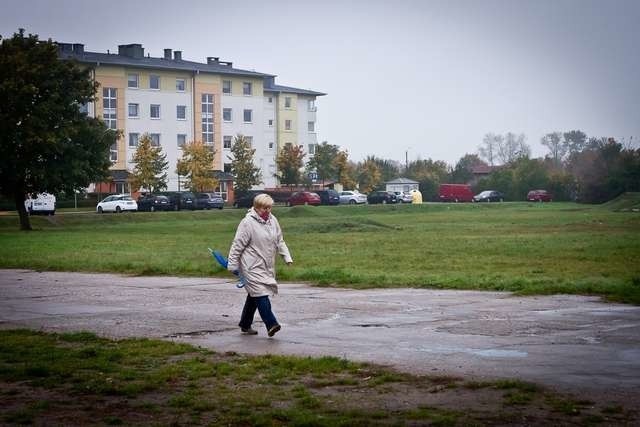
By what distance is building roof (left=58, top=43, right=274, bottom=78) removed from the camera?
4195 inches

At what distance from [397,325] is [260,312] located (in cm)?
212

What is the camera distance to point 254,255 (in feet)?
44.1

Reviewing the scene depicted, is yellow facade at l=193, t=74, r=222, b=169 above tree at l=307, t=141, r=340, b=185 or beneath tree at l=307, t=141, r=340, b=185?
above

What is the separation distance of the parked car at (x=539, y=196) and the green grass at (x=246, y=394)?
10610cm

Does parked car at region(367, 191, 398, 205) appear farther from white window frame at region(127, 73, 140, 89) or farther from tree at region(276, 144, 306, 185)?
white window frame at region(127, 73, 140, 89)

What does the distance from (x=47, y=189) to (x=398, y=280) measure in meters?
38.0

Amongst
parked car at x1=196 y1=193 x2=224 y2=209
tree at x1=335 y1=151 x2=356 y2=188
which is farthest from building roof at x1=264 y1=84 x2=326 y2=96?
parked car at x1=196 y1=193 x2=224 y2=209

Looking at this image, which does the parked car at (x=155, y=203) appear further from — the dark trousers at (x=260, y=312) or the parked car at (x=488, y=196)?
the dark trousers at (x=260, y=312)

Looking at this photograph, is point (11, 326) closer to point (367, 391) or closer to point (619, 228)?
point (367, 391)

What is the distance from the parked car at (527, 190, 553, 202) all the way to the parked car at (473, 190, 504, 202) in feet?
17.2

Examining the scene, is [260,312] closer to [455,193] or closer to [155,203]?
[155,203]

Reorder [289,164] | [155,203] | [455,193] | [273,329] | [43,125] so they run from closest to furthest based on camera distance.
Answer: [273,329]
[43,125]
[155,203]
[289,164]
[455,193]

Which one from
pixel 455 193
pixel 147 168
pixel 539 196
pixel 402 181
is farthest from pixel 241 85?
pixel 539 196

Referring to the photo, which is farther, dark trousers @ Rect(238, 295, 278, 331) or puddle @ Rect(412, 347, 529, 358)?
dark trousers @ Rect(238, 295, 278, 331)
